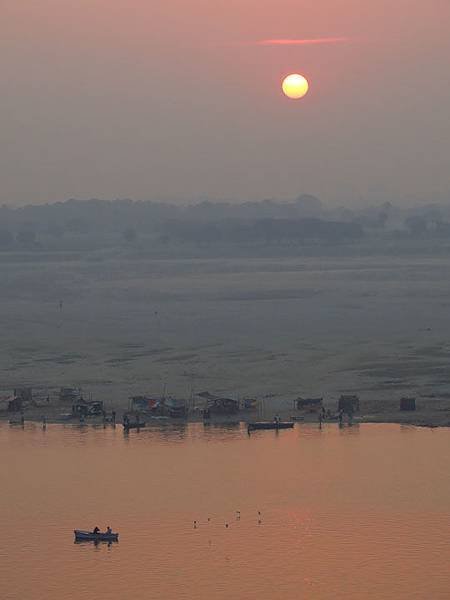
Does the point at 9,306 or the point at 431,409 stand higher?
the point at 9,306

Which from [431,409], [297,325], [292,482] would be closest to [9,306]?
[297,325]

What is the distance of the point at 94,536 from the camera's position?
5206 cm

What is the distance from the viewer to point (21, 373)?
85.7 meters

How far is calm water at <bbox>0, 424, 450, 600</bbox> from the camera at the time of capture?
47531 mm

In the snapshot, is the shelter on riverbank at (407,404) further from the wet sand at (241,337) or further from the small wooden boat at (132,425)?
the small wooden boat at (132,425)


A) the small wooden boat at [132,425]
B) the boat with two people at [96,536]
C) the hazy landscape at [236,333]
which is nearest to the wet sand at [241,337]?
the hazy landscape at [236,333]

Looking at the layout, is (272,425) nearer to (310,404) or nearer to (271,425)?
(271,425)

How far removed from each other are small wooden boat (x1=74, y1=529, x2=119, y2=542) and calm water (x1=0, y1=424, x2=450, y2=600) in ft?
1.19

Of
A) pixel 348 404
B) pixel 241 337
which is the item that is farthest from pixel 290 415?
pixel 241 337

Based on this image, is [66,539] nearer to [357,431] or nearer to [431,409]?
[357,431]

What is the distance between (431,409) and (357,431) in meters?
5.49

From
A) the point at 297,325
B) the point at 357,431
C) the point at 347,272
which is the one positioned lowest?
the point at 357,431

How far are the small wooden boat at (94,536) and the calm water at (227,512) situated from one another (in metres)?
0.36

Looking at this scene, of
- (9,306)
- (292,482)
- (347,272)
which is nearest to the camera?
(292,482)
